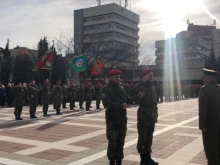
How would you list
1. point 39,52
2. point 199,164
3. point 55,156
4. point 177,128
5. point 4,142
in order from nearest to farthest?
point 199,164 < point 55,156 < point 4,142 < point 177,128 < point 39,52

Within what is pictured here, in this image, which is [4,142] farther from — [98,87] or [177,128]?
[98,87]

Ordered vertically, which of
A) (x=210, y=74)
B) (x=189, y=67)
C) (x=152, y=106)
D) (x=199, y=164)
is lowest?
(x=199, y=164)

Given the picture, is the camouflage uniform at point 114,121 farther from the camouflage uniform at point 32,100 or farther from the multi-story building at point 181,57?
the multi-story building at point 181,57

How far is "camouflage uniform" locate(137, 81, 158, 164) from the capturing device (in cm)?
532

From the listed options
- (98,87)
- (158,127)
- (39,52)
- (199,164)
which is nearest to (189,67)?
(39,52)

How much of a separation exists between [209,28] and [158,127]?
120 metres

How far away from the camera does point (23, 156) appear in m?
6.14

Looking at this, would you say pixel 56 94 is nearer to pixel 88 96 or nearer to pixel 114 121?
pixel 88 96

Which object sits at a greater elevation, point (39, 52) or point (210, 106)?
point (39, 52)

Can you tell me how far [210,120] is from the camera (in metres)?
4.38

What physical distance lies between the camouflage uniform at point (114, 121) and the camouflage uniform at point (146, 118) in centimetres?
38

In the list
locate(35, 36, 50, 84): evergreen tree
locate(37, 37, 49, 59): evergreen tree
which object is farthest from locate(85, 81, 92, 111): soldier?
locate(37, 37, 49, 59): evergreen tree

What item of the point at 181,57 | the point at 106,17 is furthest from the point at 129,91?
the point at 106,17

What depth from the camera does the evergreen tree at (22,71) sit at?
4397 centimetres
